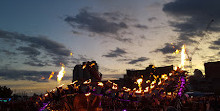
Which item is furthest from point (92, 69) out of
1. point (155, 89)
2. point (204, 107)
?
point (204, 107)

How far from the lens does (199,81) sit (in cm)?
7469

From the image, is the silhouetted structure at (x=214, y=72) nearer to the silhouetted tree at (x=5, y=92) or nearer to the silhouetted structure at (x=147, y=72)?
the silhouetted structure at (x=147, y=72)

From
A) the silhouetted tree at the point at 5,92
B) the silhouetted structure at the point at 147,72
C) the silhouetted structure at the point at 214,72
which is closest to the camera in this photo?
the silhouetted structure at the point at 214,72

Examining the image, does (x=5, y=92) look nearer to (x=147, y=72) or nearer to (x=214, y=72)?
(x=147, y=72)

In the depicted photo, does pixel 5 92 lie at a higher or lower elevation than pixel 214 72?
lower

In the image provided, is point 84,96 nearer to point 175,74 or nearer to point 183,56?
point 175,74

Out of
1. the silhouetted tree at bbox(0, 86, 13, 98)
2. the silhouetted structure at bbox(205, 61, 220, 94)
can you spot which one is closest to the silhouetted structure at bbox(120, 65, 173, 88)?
the silhouetted structure at bbox(205, 61, 220, 94)

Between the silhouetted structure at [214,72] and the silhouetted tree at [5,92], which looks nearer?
the silhouetted structure at [214,72]

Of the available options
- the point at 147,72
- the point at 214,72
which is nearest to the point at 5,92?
the point at 147,72

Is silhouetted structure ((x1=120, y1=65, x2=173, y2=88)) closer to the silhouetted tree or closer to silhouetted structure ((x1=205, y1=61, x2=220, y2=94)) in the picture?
silhouetted structure ((x1=205, y1=61, x2=220, y2=94))

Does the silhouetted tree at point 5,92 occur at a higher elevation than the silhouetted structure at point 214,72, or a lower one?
lower

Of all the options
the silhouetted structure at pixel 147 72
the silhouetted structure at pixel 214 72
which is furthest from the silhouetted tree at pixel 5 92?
the silhouetted structure at pixel 214 72

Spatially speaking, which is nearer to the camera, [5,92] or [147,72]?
[5,92]

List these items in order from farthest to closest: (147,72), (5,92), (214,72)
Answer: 1. (147,72)
2. (5,92)
3. (214,72)
